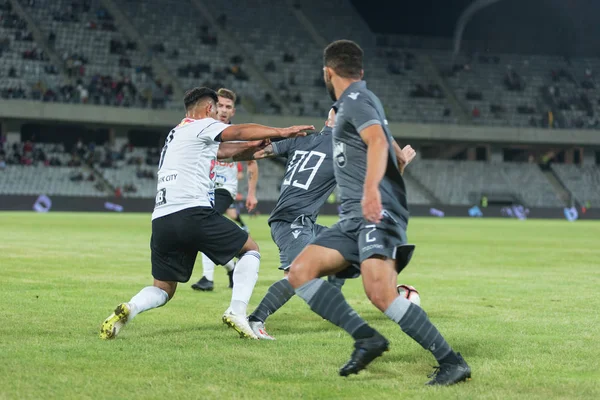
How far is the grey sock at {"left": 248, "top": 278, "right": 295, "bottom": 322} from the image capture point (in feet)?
24.7

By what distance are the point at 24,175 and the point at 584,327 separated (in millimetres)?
46961

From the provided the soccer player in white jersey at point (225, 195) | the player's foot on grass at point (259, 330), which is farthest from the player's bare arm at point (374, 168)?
the soccer player in white jersey at point (225, 195)

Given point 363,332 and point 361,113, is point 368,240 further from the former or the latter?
point 361,113

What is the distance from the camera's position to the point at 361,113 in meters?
5.43

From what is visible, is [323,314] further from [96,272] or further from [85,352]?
[96,272]

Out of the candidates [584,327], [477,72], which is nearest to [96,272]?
[584,327]

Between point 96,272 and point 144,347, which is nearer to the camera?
point 144,347

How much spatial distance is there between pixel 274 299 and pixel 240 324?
374 millimetres

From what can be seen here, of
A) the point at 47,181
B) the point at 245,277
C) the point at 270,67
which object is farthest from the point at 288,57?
the point at 245,277

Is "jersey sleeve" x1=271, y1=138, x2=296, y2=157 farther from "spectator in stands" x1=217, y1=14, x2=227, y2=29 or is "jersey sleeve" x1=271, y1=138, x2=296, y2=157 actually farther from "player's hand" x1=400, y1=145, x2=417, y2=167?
"spectator in stands" x1=217, y1=14, x2=227, y2=29

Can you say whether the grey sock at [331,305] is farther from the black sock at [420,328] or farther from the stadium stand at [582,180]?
the stadium stand at [582,180]

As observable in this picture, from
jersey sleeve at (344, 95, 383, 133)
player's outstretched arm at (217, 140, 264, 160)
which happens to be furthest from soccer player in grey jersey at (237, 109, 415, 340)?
jersey sleeve at (344, 95, 383, 133)

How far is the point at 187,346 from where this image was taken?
6859 millimetres

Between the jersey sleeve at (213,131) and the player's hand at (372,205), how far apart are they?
7.81 ft
